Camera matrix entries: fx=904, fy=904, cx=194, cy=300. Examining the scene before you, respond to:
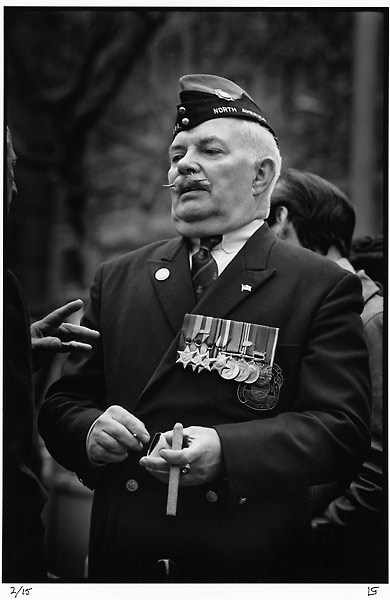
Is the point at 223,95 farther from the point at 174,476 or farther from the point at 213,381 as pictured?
the point at 174,476

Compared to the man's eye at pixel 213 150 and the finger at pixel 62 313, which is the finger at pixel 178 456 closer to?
the finger at pixel 62 313

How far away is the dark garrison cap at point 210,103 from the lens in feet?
9.83

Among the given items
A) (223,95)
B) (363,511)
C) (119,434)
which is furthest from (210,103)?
(363,511)

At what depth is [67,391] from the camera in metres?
2.99

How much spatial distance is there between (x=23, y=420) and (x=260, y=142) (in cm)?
121

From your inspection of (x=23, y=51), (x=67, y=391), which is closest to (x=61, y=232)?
(x=23, y=51)

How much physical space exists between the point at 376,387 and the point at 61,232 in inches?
92.4

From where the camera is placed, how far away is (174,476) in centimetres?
264

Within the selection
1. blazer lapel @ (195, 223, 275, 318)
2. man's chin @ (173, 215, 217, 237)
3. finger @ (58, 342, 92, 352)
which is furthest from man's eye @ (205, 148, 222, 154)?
finger @ (58, 342, 92, 352)

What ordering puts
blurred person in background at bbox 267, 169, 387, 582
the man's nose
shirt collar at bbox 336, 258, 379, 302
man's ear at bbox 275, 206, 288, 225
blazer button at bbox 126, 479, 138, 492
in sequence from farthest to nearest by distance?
man's ear at bbox 275, 206, 288, 225 < shirt collar at bbox 336, 258, 379, 302 < blurred person in background at bbox 267, 169, 387, 582 < the man's nose < blazer button at bbox 126, 479, 138, 492

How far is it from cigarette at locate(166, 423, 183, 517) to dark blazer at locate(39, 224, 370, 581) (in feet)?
0.43

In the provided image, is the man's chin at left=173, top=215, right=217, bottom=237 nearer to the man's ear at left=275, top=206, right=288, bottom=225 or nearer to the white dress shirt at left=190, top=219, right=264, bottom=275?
the white dress shirt at left=190, top=219, right=264, bottom=275

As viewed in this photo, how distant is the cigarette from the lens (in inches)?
104

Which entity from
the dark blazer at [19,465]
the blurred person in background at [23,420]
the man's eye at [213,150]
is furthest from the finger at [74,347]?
the man's eye at [213,150]
